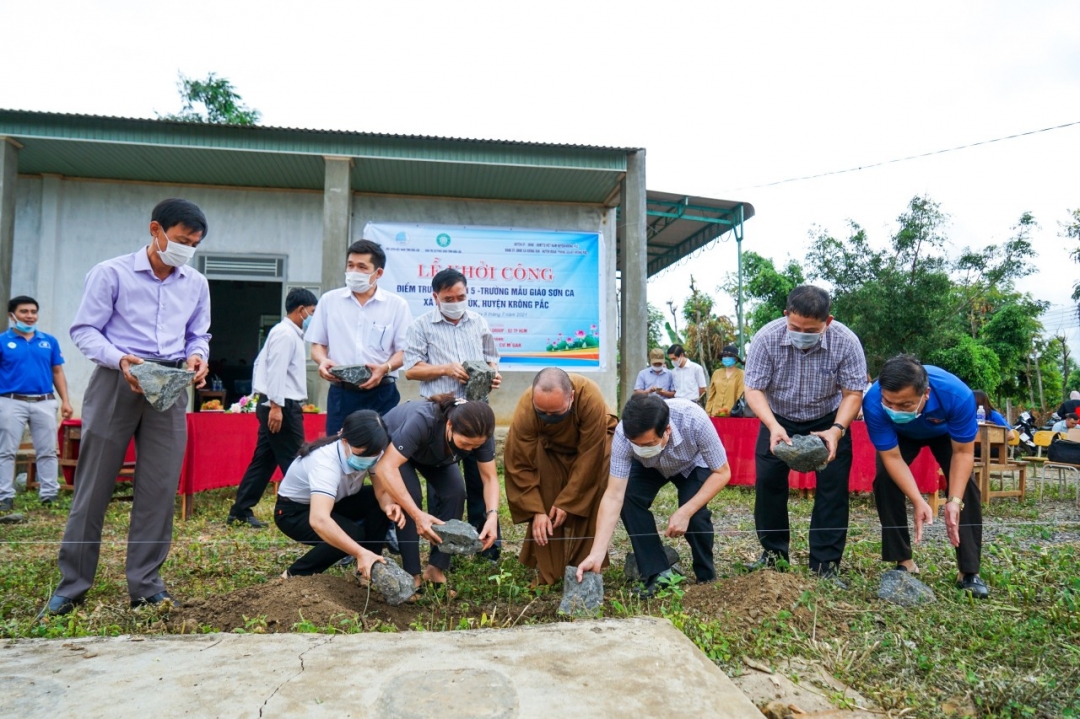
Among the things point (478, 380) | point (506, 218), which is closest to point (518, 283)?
point (506, 218)

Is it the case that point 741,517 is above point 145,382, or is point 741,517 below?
below

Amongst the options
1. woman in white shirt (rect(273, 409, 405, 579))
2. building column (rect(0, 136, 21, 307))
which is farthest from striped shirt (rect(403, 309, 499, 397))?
building column (rect(0, 136, 21, 307))

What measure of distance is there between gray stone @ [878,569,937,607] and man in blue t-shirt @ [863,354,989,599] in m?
0.19

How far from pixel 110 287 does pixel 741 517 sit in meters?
4.54

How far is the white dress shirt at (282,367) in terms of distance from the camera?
17.3ft

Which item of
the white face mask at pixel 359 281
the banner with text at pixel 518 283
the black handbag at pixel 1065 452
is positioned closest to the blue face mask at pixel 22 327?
the white face mask at pixel 359 281

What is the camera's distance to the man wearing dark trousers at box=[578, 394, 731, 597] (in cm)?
325

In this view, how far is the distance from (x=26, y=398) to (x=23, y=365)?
27 centimetres

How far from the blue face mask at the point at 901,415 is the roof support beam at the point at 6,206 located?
898 centimetres

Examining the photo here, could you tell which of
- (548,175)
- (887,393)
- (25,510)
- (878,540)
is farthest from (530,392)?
(548,175)

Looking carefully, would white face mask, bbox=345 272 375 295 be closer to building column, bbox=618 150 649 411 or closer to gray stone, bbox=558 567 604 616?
gray stone, bbox=558 567 604 616

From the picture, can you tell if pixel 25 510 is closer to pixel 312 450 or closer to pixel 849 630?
pixel 312 450

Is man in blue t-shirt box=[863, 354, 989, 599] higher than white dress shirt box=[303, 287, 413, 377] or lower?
lower

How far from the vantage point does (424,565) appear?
3.94m
